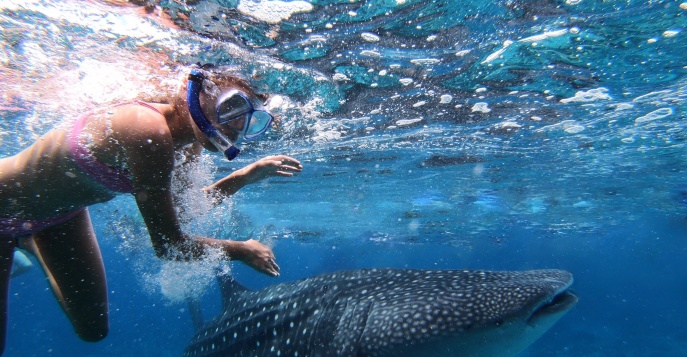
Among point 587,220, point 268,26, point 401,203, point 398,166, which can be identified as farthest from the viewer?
point 587,220

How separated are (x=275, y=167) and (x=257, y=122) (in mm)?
890

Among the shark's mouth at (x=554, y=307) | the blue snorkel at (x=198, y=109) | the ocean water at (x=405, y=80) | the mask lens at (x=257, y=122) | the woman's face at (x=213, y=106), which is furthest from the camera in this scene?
the ocean water at (x=405, y=80)

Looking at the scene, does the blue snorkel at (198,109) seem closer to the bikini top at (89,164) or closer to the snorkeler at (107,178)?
the snorkeler at (107,178)

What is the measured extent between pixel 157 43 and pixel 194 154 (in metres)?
3.22

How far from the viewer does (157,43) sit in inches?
288

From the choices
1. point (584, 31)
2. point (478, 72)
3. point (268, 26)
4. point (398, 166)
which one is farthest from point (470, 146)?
point (268, 26)

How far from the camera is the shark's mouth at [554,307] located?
3133 mm

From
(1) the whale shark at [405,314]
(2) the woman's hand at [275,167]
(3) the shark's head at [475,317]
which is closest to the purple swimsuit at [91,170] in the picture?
(2) the woman's hand at [275,167]

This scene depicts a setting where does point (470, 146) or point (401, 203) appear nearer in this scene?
point (470, 146)

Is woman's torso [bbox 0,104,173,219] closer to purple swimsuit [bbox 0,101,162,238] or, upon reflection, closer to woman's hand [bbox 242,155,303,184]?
purple swimsuit [bbox 0,101,162,238]

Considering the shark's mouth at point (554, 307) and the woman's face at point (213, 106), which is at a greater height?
the woman's face at point (213, 106)

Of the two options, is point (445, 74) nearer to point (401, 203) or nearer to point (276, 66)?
point (276, 66)

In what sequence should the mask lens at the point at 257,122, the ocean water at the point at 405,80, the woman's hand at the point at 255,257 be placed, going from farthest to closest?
1. the ocean water at the point at 405,80
2. the mask lens at the point at 257,122
3. the woman's hand at the point at 255,257

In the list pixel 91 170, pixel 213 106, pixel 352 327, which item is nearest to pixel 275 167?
pixel 213 106
